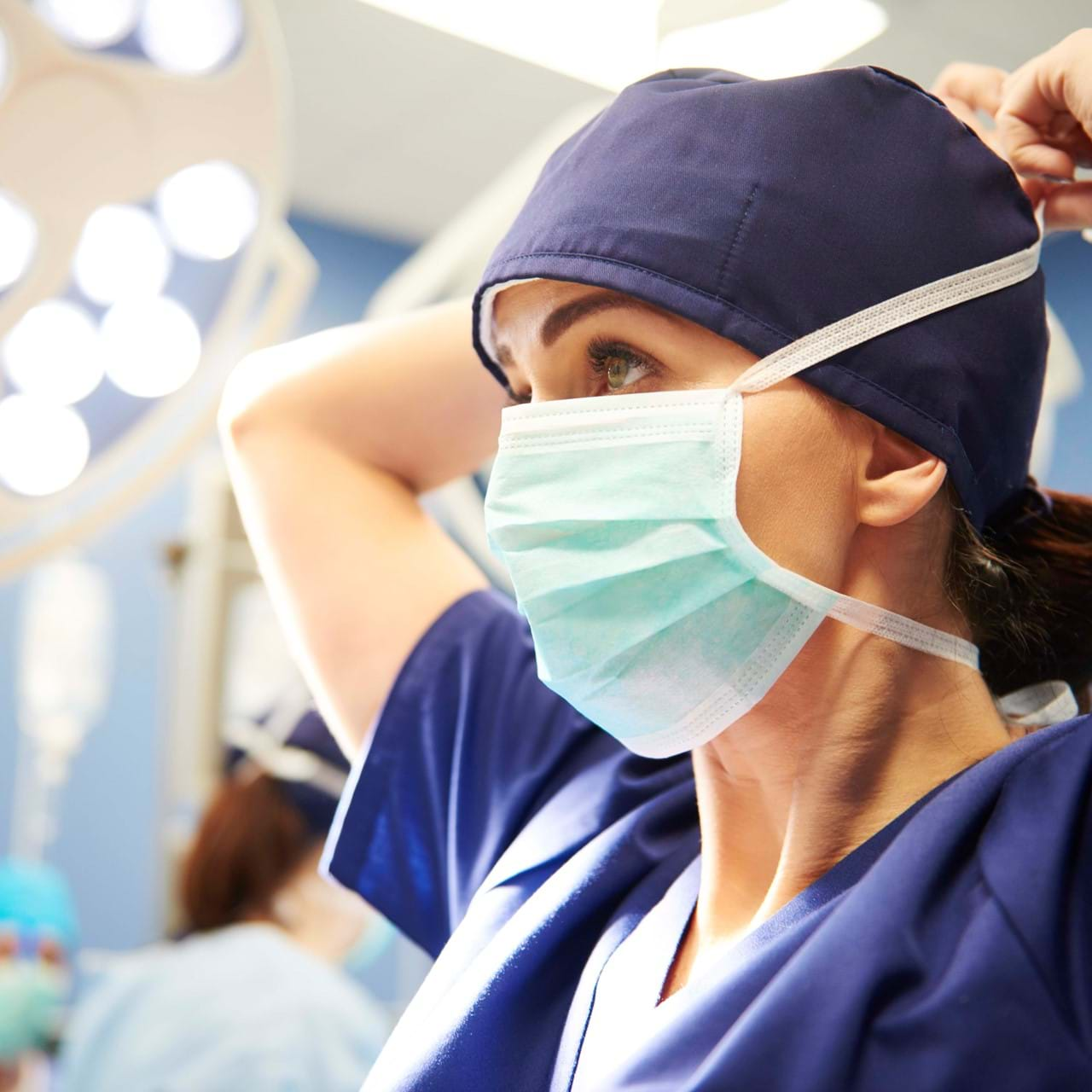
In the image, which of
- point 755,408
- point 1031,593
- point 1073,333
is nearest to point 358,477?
point 755,408

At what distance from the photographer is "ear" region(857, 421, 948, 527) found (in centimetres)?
84

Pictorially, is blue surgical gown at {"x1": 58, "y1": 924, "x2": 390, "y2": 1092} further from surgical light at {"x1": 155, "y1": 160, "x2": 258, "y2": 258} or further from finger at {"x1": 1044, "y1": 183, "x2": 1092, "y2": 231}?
finger at {"x1": 1044, "y1": 183, "x2": 1092, "y2": 231}

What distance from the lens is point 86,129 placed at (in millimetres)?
990

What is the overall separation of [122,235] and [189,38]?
203 mm

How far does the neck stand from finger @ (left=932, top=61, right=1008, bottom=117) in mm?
464

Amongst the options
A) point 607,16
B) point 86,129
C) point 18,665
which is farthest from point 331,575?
point 18,665

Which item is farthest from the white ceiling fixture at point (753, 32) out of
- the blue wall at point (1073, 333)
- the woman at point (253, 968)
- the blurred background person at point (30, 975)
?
the blurred background person at point (30, 975)

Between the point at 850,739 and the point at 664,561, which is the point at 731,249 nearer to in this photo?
the point at 664,561

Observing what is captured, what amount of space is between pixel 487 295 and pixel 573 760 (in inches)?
17.4

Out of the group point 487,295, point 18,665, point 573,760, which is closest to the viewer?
point 487,295

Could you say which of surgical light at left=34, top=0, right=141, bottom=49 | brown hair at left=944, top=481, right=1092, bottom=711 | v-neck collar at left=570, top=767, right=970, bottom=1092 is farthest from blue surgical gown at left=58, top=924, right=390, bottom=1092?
surgical light at left=34, top=0, right=141, bottom=49

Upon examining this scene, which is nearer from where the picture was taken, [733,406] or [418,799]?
[733,406]

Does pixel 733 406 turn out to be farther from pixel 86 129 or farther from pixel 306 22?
pixel 306 22

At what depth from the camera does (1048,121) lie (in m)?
0.95
